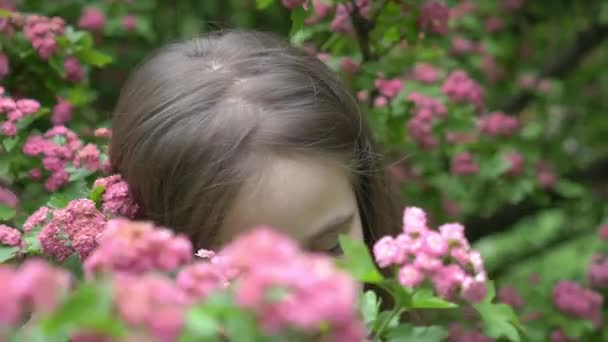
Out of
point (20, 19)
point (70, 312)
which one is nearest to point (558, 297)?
point (20, 19)

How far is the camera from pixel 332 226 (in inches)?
71.4

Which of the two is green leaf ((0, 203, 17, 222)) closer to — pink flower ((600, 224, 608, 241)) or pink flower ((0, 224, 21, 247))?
pink flower ((0, 224, 21, 247))

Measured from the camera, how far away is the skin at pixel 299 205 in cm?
177

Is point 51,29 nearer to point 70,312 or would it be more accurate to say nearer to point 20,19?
point 20,19

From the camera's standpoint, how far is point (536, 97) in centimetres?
458

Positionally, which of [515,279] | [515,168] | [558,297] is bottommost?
[515,279]

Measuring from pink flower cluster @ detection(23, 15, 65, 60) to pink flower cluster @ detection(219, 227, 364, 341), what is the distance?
175 centimetres

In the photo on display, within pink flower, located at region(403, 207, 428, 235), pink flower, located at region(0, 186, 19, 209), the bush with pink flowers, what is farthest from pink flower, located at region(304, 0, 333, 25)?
pink flower, located at region(403, 207, 428, 235)

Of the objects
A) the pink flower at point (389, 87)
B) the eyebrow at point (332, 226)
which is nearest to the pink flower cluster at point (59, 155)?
the eyebrow at point (332, 226)

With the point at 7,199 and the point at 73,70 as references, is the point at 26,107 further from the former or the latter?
the point at 73,70

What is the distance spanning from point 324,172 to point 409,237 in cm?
68

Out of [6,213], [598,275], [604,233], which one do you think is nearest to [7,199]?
[6,213]

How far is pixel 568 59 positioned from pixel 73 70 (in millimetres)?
2939

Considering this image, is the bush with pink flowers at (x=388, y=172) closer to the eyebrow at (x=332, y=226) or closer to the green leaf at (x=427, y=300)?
the green leaf at (x=427, y=300)
